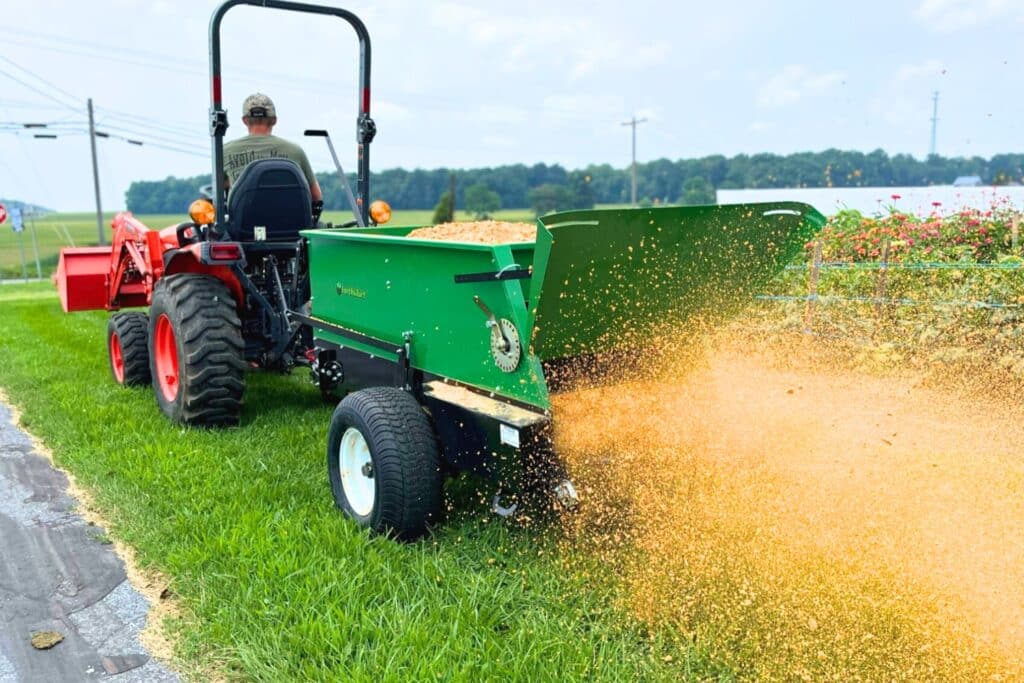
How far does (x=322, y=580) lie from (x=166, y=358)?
314 centimetres

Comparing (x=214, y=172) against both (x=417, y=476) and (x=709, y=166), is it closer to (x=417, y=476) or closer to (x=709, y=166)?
(x=417, y=476)

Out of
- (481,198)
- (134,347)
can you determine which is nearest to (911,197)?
(134,347)

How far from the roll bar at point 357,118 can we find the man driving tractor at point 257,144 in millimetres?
224

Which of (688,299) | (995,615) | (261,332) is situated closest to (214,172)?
(261,332)

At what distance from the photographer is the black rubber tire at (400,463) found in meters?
3.45

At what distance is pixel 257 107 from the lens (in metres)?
5.61

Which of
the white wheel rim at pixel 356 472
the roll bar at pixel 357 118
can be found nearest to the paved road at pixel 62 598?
the white wheel rim at pixel 356 472

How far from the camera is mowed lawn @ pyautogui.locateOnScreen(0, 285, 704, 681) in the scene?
2.69 metres

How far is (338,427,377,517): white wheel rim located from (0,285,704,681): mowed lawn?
0.50 feet

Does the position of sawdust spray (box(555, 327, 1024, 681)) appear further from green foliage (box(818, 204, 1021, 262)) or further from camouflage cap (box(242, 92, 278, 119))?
green foliage (box(818, 204, 1021, 262))

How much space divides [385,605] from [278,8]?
3.92 metres

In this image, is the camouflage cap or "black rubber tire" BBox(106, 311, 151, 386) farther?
"black rubber tire" BBox(106, 311, 151, 386)

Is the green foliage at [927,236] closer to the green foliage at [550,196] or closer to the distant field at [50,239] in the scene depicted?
the distant field at [50,239]

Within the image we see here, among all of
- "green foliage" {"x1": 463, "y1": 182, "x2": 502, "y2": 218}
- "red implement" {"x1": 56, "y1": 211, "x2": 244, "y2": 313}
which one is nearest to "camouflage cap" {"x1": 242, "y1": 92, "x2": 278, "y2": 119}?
"red implement" {"x1": 56, "y1": 211, "x2": 244, "y2": 313}
